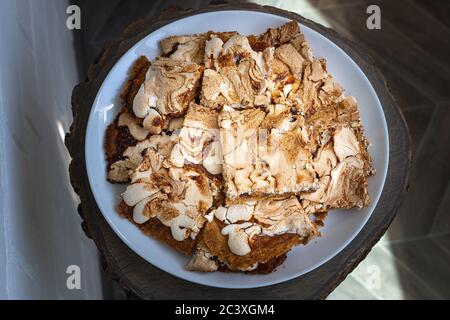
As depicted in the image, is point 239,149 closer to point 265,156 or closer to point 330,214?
point 265,156

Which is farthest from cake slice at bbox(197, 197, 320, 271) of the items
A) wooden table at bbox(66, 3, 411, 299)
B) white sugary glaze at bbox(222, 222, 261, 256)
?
wooden table at bbox(66, 3, 411, 299)

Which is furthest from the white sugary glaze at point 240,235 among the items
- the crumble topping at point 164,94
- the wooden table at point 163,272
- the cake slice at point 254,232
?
the crumble topping at point 164,94

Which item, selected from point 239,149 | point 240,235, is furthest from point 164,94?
point 240,235

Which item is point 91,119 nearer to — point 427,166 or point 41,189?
point 41,189

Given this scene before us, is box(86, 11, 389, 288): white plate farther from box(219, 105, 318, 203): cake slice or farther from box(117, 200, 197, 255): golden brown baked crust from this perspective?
box(219, 105, 318, 203): cake slice

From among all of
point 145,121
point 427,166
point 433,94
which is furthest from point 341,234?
point 433,94

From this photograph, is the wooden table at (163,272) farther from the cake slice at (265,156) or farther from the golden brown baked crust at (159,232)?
the cake slice at (265,156)
